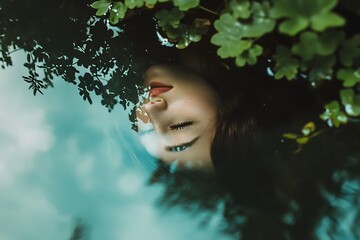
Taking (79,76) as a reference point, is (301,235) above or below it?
below

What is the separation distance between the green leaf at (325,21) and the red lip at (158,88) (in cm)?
85

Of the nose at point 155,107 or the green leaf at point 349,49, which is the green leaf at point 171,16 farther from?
the green leaf at point 349,49

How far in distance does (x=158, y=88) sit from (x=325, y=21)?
90 cm

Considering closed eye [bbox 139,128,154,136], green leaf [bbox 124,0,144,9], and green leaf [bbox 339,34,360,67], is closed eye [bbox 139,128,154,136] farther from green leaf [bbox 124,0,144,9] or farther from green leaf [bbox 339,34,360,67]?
green leaf [bbox 339,34,360,67]

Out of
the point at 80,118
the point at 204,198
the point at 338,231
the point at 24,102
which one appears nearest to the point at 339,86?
the point at 338,231

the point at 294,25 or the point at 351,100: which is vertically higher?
the point at 294,25

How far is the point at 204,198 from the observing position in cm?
151

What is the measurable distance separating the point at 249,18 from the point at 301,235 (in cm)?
64

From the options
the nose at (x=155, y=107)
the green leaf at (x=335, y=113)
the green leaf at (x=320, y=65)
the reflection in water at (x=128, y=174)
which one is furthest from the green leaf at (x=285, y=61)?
the nose at (x=155, y=107)

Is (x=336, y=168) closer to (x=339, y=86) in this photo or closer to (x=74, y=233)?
(x=339, y=86)

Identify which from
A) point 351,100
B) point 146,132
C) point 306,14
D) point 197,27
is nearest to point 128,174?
point 146,132

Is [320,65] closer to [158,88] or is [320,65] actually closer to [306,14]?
[306,14]

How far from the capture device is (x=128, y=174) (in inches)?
62.9

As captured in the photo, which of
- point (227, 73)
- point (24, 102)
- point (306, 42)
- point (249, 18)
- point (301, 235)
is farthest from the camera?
point (24, 102)
